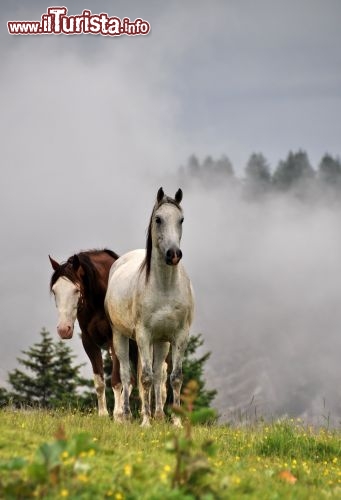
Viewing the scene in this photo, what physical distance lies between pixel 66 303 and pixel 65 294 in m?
0.17

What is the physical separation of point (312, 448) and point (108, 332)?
5.81 m

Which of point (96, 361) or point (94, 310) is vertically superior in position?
point (94, 310)

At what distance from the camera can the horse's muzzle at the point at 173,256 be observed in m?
12.0

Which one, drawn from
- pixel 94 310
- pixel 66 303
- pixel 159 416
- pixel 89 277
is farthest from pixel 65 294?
pixel 159 416

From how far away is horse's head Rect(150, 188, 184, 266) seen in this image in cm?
1209

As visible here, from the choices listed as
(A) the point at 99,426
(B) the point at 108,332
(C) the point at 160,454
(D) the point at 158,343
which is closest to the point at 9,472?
(C) the point at 160,454

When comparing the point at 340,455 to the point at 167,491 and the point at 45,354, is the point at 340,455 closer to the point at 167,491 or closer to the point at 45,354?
the point at 167,491

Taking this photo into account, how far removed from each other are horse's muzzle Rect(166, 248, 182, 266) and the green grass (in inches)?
104

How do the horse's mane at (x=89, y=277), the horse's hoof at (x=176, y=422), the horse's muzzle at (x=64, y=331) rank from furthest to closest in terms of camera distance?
the horse's mane at (x=89, y=277) < the horse's muzzle at (x=64, y=331) < the horse's hoof at (x=176, y=422)

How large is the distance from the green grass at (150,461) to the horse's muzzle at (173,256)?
2.65 meters

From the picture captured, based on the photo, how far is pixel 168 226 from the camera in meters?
12.3

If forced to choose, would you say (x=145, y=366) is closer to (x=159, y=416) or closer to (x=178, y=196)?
(x=159, y=416)

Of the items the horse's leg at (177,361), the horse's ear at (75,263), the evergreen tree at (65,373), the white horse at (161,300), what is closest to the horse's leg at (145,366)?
the white horse at (161,300)

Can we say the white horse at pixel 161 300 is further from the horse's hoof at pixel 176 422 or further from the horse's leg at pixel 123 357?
the horse's leg at pixel 123 357
